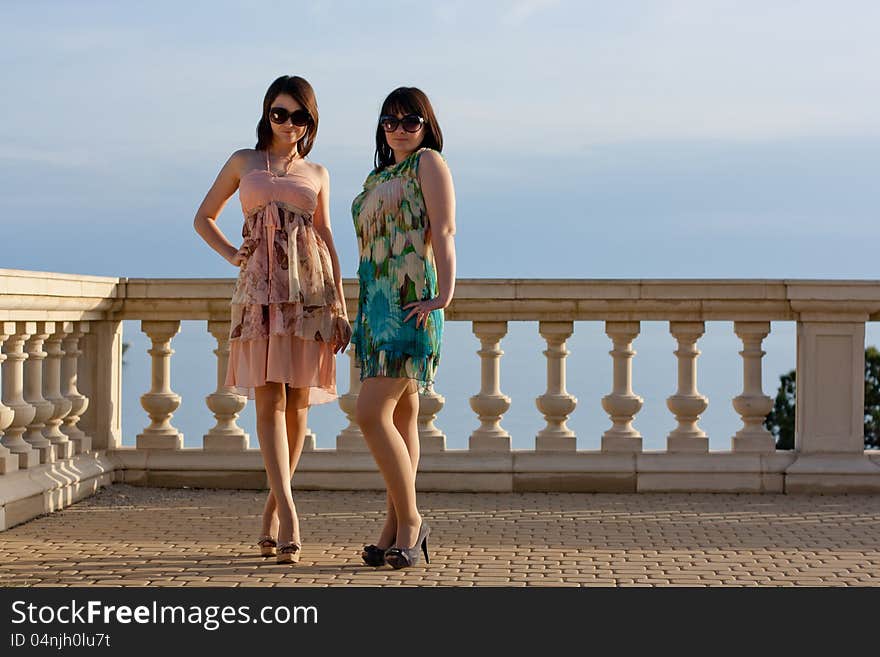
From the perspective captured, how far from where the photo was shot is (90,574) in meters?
6.32

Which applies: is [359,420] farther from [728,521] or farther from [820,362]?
[820,362]

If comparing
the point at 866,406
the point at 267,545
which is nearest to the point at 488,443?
the point at 267,545

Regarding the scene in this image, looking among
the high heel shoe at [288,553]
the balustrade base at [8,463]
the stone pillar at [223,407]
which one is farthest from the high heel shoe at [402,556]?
the stone pillar at [223,407]

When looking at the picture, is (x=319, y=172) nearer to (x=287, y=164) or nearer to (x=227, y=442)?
(x=287, y=164)

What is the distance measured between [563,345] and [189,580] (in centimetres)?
373

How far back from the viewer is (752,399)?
9.34m

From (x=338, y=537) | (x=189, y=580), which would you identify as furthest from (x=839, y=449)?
(x=189, y=580)

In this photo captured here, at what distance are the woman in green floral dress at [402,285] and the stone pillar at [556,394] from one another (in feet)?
9.28

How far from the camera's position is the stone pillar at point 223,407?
9.36 m

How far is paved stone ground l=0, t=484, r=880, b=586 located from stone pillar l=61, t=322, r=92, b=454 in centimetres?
39

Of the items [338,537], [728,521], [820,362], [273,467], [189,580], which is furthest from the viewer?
[820,362]

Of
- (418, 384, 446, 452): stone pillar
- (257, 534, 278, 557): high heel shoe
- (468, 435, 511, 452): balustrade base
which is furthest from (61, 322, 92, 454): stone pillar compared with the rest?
(257, 534, 278, 557): high heel shoe

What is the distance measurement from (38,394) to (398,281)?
10.7 ft

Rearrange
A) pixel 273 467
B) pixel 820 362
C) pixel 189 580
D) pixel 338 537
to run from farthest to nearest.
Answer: pixel 820 362 → pixel 338 537 → pixel 273 467 → pixel 189 580
